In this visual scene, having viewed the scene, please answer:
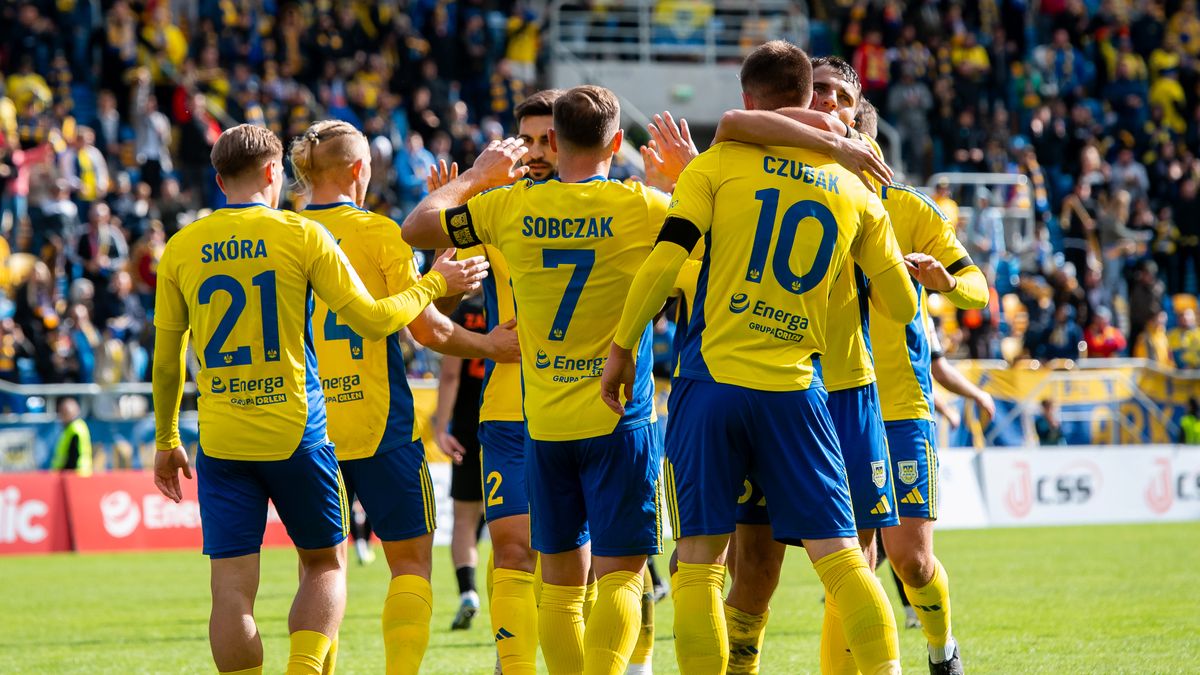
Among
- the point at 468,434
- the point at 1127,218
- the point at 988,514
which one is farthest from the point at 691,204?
the point at 1127,218

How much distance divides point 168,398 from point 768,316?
93.4 inches

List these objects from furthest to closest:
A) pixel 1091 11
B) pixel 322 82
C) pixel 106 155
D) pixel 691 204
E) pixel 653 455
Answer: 1. pixel 1091 11
2. pixel 322 82
3. pixel 106 155
4. pixel 653 455
5. pixel 691 204

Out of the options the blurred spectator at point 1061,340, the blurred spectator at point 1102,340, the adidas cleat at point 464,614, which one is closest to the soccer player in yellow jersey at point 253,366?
the adidas cleat at point 464,614

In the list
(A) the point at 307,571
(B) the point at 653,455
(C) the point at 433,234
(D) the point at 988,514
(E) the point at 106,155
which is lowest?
(D) the point at 988,514

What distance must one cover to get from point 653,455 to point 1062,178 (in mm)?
25628

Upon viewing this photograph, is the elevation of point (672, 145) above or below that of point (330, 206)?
above

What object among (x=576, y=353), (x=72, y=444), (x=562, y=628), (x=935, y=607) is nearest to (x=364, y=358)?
(x=576, y=353)

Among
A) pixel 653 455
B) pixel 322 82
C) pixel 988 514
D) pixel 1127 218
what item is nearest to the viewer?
pixel 653 455

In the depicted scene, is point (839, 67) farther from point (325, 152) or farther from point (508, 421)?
point (325, 152)

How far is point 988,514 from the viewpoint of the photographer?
2009cm

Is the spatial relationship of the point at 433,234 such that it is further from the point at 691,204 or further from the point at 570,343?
the point at 691,204

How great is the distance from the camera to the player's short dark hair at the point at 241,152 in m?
5.84

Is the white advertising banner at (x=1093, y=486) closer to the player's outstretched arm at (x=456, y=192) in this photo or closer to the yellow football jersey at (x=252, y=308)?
the player's outstretched arm at (x=456, y=192)

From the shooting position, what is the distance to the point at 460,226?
5832 mm
